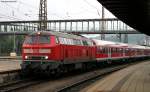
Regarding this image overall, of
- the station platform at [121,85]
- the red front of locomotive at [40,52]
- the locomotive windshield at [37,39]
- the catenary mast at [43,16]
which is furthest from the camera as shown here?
the catenary mast at [43,16]

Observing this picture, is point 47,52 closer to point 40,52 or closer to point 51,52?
point 51,52

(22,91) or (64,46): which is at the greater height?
(64,46)

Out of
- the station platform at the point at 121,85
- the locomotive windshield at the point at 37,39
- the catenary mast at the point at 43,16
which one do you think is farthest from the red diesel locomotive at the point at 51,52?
the catenary mast at the point at 43,16

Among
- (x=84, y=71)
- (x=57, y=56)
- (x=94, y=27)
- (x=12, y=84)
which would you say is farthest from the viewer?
(x=94, y=27)

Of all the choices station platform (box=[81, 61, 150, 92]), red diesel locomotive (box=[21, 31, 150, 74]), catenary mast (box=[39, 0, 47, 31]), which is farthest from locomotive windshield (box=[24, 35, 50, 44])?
catenary mast (box=[39, 0, 47, 31])

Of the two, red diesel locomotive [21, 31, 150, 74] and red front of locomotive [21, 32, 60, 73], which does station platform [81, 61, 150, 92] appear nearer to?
red diesel locomotive [21, 31, 150, 74]

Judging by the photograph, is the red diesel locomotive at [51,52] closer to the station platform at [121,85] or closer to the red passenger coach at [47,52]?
the red passenger coach at [47,52]

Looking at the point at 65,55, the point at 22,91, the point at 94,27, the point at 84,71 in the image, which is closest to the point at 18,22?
the point at 94,27

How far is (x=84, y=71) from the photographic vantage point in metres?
32.1

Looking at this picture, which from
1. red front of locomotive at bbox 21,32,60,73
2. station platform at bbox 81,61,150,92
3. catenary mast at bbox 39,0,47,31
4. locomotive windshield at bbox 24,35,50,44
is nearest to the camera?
station platform at bbox 81,61,150,92

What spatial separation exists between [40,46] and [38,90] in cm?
584

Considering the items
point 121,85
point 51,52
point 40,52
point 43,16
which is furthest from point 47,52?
point 43,16

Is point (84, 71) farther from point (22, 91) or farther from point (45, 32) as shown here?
point (22, 91)

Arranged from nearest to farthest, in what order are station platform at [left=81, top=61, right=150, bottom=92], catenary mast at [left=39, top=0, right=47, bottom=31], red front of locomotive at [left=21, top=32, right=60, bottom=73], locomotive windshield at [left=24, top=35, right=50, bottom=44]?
station platform at [left=81, top=61, right=150, bottom=92] → red front of locomotive at [left=21, top=32, right=60, bottom=73] → locomotive windshield at [left=24, top=35, right=50, bottom=44] → catenary mast at [left=39, top=0, right=47, bottom=31]
